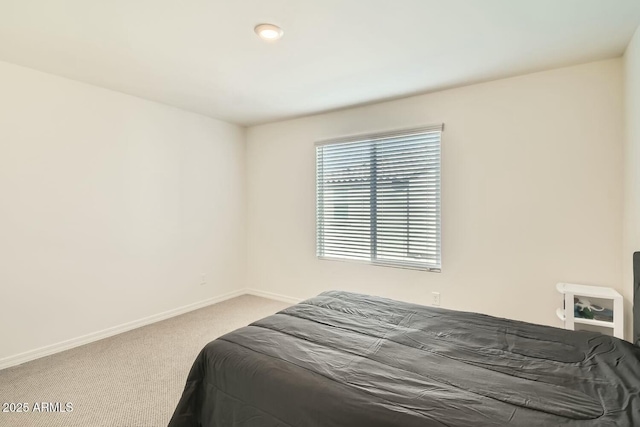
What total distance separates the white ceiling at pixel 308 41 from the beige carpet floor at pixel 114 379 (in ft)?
→ 8.08

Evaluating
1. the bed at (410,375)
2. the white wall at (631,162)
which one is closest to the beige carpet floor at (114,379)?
the bed at (410,375)

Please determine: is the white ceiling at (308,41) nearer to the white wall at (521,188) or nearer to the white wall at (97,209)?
the white wall at (521,188)

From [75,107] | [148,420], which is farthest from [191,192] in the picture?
[148,420]

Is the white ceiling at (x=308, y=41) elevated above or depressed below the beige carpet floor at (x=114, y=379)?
above

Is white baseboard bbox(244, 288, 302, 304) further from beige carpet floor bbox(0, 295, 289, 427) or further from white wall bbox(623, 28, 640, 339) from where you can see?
white wall bbox(623, 28, 640, 339)

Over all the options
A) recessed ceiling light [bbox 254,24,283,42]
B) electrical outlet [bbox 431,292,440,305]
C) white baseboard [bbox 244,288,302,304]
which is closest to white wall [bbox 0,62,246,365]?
white baseboard [bbox 244,288,302,304]

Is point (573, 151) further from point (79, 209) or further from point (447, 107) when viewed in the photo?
point (79, 209)

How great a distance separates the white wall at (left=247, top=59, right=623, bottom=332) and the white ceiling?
0.23m

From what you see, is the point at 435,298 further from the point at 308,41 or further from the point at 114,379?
the point at 114,379

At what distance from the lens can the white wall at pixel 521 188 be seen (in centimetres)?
244

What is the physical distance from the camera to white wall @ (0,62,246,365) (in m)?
2.55

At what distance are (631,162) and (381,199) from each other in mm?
2021

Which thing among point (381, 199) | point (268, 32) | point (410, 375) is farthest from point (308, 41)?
point (410, 375)

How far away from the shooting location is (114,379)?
7.54 ft
